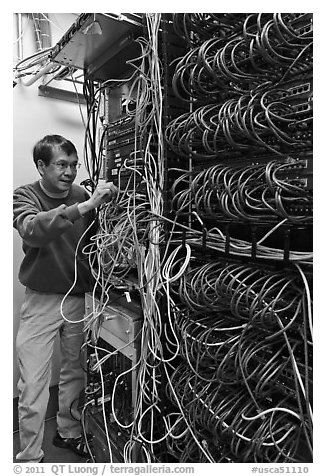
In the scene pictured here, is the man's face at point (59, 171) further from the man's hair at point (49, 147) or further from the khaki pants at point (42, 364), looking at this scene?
the khaki pants at point (42, 364)


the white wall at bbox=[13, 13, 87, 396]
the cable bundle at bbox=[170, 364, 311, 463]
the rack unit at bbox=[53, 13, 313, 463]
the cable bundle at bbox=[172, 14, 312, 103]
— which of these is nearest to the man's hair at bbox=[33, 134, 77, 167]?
the rack unit at bbox=[53, 13, 313, 463]

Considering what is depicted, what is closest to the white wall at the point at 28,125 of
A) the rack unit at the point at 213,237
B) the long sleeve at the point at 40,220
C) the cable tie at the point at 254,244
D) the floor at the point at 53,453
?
the floor at the point at 53,453

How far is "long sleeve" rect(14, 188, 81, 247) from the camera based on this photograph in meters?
1.11

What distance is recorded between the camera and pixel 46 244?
1.25 metres

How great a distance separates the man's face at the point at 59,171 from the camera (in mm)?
1281

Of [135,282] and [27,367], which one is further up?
[135,282]

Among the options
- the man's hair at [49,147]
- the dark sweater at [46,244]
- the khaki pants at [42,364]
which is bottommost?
the khaki pants at [42,364]

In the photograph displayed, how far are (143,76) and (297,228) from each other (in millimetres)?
699

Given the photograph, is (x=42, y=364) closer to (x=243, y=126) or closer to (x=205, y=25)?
(x=243, y=126)

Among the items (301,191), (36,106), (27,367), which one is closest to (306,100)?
(301,191)

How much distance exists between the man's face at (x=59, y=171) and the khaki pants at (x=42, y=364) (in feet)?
1.63

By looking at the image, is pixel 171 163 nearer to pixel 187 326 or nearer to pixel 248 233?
pixel 248 233

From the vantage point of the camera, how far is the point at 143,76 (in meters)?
0.96

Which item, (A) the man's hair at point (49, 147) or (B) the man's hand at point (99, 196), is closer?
(B) the man's hand at point (99, 196)
